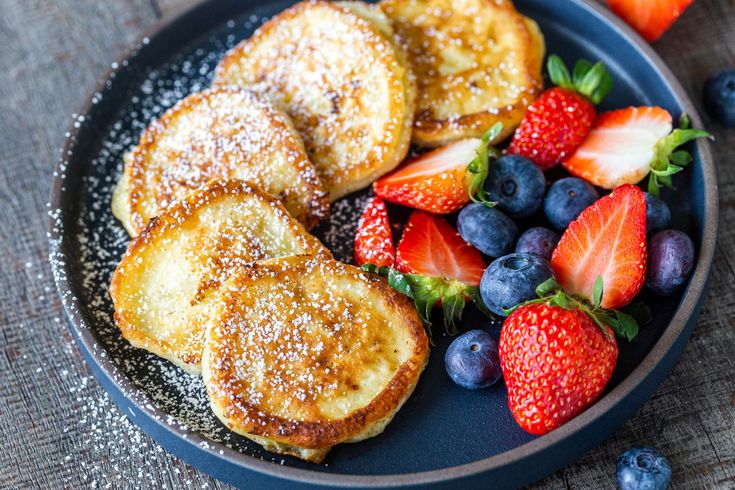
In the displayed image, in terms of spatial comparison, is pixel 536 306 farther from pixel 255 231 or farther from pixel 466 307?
pixel 255 231

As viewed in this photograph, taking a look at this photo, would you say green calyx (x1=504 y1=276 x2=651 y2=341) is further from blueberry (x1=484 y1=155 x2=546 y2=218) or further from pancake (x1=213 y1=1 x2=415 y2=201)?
pancake (x1=213 y1=1 x2=415 y2=201)

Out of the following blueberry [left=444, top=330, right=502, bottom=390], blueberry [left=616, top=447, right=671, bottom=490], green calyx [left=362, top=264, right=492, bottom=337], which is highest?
green calyx [left=362, top=264, right=492, bottom=337]

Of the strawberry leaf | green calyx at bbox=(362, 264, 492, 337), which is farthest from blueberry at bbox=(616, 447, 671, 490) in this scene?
the strawberry leaf

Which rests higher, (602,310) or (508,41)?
(508,41)

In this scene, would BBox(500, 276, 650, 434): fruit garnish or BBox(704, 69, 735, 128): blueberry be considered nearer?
BBox(500, 276, 650, 434): fruit garnish

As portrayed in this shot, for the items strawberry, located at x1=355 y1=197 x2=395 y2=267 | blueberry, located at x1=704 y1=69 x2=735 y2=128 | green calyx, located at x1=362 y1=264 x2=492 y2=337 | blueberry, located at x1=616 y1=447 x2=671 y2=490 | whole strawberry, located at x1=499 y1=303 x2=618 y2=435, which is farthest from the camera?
blueberry, located at x1=704 y1=69 x2=735 y2=128

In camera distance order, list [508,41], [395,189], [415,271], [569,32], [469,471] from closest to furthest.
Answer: [469,471]
[415,271]
[395,189]
[508,41]
[569,32]

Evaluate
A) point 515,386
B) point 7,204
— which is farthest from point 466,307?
point 7,204
